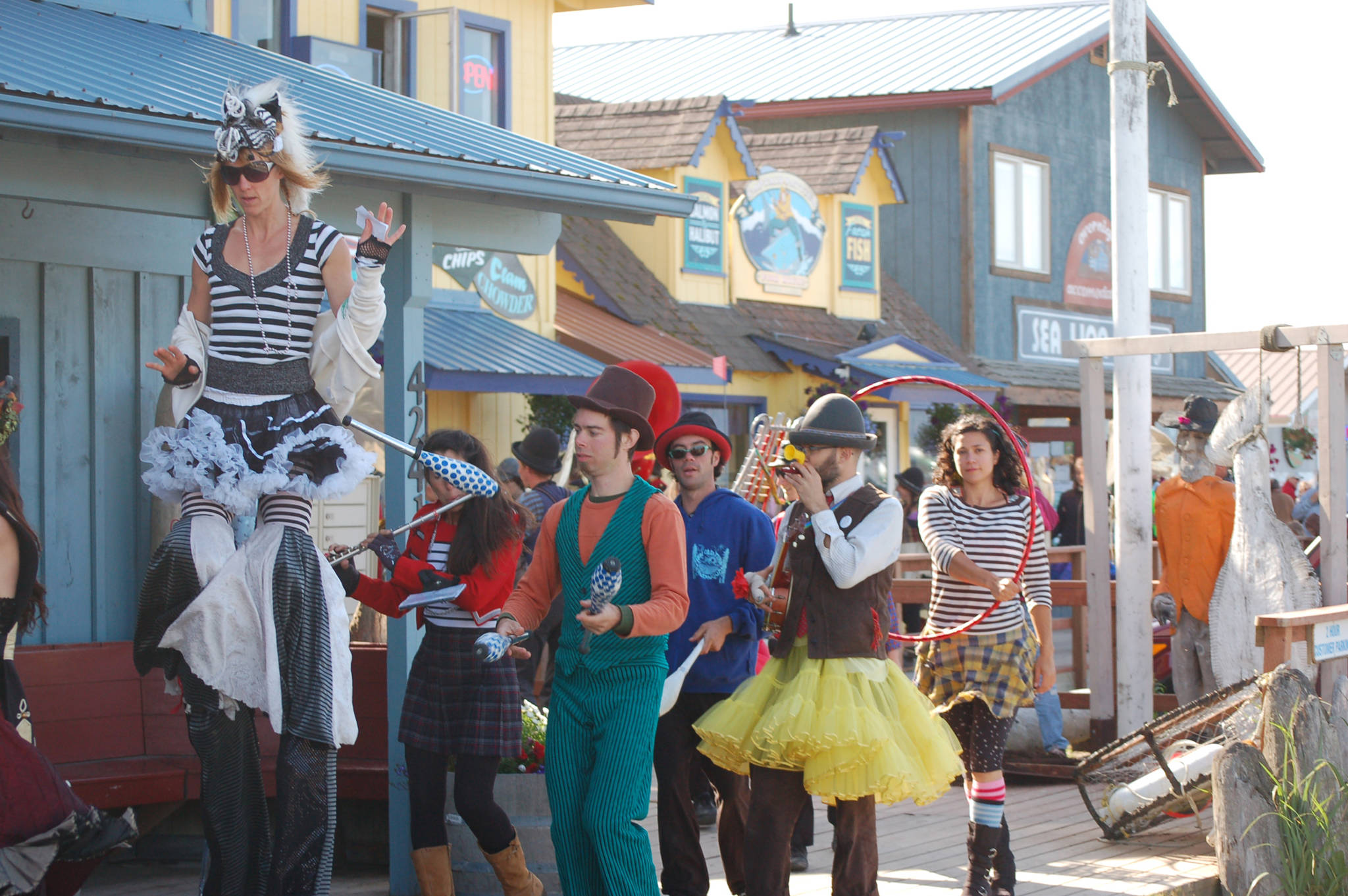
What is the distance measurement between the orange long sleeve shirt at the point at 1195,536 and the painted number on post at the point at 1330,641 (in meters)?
1.33

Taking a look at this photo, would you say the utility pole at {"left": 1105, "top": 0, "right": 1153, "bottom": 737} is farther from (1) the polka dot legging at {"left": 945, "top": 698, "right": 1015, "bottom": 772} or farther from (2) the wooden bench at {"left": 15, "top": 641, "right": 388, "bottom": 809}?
(2) the wooden bench at {"left": 15, "top": 641, "right": 388, "bottom": 809}

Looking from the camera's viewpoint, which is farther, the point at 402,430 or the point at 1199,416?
the point at 1199,416

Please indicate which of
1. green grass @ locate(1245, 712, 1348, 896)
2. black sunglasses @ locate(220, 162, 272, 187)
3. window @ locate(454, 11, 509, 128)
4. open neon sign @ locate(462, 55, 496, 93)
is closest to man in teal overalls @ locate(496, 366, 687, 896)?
black sunglasses @ locate(220, 162, 272, 187)

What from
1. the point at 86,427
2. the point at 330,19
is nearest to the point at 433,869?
the point at 86,427

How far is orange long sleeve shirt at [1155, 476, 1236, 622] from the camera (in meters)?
8.14

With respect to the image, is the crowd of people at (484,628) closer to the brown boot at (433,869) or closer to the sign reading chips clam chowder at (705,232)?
the brown boot at (433,869)

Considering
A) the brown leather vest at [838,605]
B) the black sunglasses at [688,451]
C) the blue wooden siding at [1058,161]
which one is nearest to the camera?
the brown leather vest at [838,605]

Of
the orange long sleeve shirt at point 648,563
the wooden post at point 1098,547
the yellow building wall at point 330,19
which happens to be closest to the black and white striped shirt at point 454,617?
the orange long sleeve shirt at point 648,563

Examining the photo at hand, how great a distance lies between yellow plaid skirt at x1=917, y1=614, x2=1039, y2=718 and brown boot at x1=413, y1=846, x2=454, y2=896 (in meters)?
1.87

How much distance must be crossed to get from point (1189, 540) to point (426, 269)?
4.48 meters

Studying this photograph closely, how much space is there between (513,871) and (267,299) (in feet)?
7.21

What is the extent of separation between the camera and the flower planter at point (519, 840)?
5.64 meters

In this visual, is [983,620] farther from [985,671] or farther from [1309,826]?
[1309,826]

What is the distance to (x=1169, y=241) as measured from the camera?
2441cm
